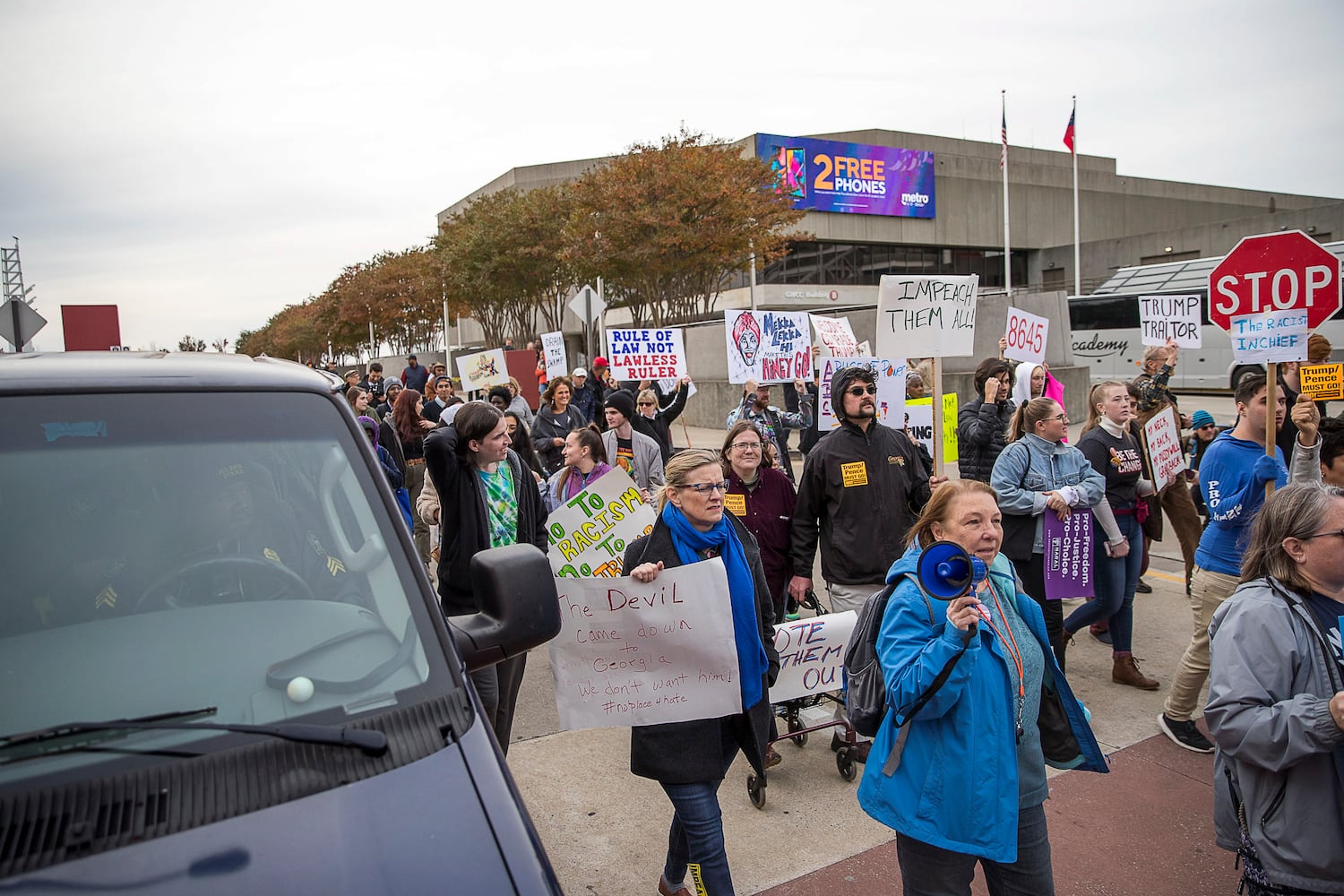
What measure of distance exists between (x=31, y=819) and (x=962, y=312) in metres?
6.45

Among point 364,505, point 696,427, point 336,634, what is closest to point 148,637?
point 336,634

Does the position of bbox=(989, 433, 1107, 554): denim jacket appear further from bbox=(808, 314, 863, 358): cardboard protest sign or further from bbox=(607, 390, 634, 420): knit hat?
bbox=(808, 314, 863, 358): cardboard protest sign

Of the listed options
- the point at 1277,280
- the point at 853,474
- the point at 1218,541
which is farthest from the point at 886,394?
the point at 1218,541

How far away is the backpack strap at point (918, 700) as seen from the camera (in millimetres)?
2469

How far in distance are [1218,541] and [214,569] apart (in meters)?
4.78

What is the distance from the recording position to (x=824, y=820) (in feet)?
14.1

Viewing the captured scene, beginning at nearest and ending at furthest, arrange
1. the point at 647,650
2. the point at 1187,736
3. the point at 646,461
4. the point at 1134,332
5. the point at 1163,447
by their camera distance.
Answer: the point at 647,650
the point at 1187,736
the point at 1163,447
the point at 646,461
the point at 1134,332

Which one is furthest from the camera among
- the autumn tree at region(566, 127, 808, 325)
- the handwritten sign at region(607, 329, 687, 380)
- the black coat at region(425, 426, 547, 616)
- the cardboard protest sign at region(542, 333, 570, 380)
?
the autumn tree at region(566, 127, 808, 325)

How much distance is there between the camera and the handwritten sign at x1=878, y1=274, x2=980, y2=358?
6656mm

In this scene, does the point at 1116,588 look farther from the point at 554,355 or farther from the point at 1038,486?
the point at 554,355

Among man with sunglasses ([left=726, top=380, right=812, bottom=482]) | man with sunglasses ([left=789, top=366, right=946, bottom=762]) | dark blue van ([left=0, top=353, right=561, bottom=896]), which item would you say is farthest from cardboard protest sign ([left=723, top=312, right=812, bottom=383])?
dark blue van ([left=0, top=353, right=561, bottom=896])

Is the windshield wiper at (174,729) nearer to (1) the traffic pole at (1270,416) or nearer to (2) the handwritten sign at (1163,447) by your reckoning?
(1) the traffic pole at (1270,416)

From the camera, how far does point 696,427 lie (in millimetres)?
23812

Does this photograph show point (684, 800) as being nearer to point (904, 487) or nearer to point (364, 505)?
point (364, 505)
